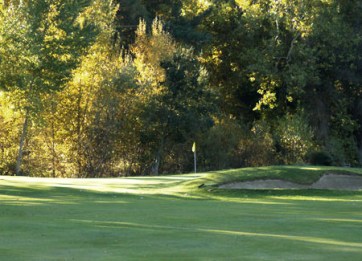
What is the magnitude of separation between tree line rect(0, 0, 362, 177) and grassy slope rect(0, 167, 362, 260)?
36.4 feet

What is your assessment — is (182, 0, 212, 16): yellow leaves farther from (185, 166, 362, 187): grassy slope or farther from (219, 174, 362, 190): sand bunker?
(219, 174, 362, 190): sand bunker

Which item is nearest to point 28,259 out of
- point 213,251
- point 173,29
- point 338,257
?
point 213,251

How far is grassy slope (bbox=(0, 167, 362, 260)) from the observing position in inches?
457

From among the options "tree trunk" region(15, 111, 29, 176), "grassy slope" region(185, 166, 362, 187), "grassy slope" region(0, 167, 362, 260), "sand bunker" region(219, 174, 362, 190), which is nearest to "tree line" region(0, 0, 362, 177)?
"tree trunk" region(15, 111, 29, 176)

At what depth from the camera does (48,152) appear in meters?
45.7

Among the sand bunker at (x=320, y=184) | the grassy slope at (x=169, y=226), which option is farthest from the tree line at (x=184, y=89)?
the grassy slope at (x=169, y=226)

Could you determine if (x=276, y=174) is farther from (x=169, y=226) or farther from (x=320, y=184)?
(x=169, y=226)

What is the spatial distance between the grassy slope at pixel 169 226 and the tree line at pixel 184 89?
36.4 ft

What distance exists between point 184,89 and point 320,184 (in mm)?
18803

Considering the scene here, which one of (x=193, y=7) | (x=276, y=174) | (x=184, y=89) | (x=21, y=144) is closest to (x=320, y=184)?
(x=276, y=174)

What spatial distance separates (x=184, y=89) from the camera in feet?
152

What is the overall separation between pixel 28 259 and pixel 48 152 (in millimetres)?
35280

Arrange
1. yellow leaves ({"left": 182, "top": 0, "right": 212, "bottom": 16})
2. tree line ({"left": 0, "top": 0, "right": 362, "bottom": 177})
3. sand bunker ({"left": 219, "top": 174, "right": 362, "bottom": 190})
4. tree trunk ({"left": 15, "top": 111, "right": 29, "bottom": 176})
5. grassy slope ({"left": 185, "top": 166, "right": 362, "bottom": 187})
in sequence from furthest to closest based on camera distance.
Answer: yellow leaves ({"left": 182, "top": 0, "right": 212, "bottom": 16}), tree trunk ({"left": 15, "top": 111, "right": 29, "bottom": 176}), tree line ({"left": 0, "top": 0, "right": 362, "bottom": 177}), grassy slope ({"left": 185, "top": 166, "right": 362, "bottom": 187}), sand bunker ({"left": 219, "top": 174, "right": 362, "bottom": 190})

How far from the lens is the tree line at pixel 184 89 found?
4216 cm
